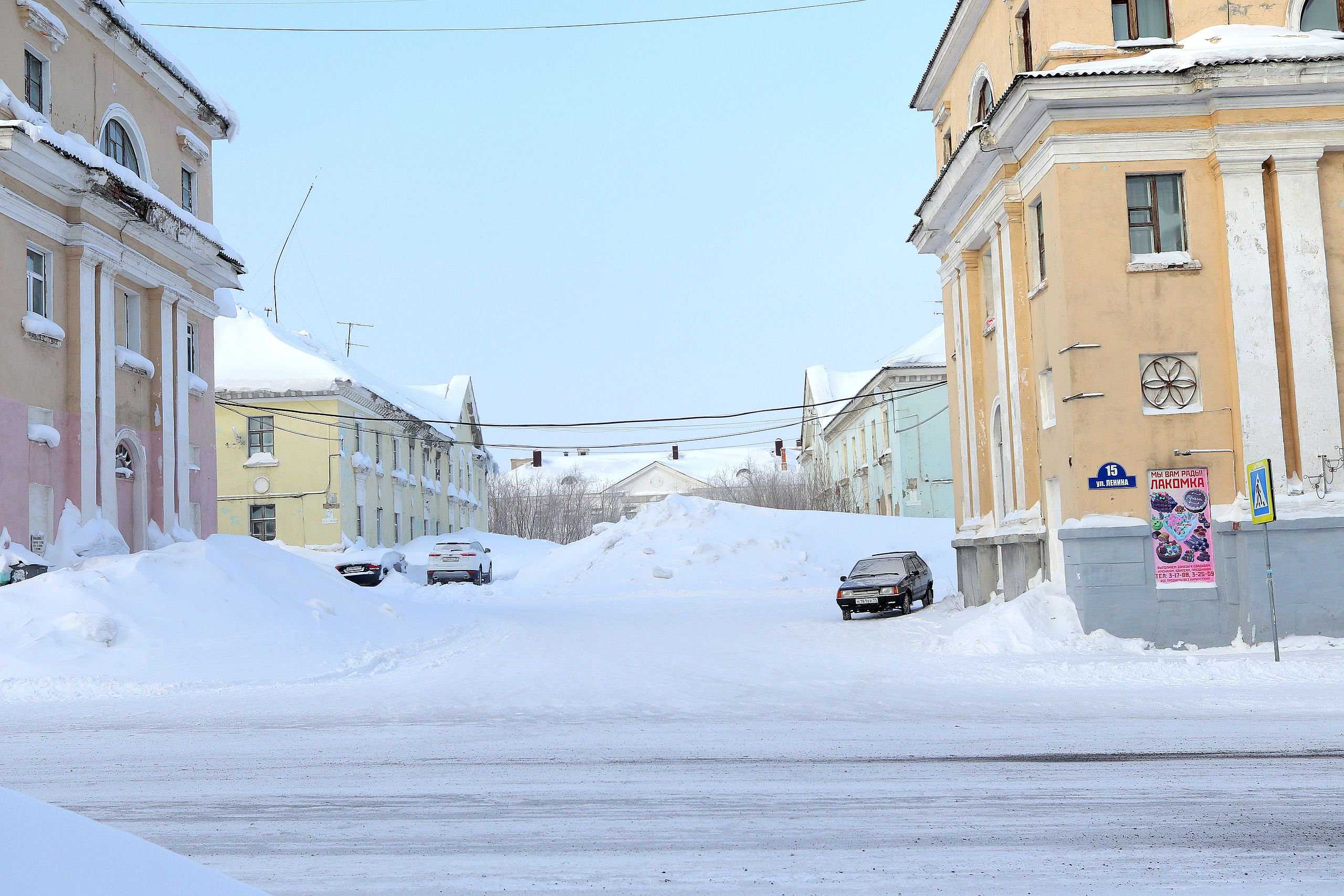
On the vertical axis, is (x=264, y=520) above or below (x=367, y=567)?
above

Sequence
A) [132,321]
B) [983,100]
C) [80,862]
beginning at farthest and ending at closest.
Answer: [132,321] < [983,100] < [80,862]

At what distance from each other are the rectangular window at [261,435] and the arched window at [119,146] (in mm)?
21308

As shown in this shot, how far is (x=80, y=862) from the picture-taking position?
3.02 meters

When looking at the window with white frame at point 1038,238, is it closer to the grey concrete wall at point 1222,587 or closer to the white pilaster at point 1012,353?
the white pilaster at point 1012,353

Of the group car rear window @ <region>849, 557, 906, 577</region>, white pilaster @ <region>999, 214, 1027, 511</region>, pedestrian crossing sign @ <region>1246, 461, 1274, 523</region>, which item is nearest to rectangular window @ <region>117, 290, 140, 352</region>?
car rear window @ <region>849, 557, 906, 577</region>

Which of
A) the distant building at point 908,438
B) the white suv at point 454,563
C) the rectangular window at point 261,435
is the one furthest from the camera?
the distant building at point 908,438

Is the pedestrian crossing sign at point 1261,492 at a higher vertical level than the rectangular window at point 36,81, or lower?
lower

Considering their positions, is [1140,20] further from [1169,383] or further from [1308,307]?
[1169,383]

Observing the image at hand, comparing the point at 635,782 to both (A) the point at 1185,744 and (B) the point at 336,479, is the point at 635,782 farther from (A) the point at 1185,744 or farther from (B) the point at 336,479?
(B) the point at 336,479

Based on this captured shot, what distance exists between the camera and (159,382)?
26250mm

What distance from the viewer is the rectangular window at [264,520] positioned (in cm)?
4647

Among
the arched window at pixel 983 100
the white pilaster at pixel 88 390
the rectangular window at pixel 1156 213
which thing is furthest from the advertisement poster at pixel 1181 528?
the white pilaster at pixel 88 390

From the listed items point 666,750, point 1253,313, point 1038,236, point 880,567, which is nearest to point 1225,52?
point 1038,236

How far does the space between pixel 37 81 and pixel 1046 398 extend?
64.0 feet
